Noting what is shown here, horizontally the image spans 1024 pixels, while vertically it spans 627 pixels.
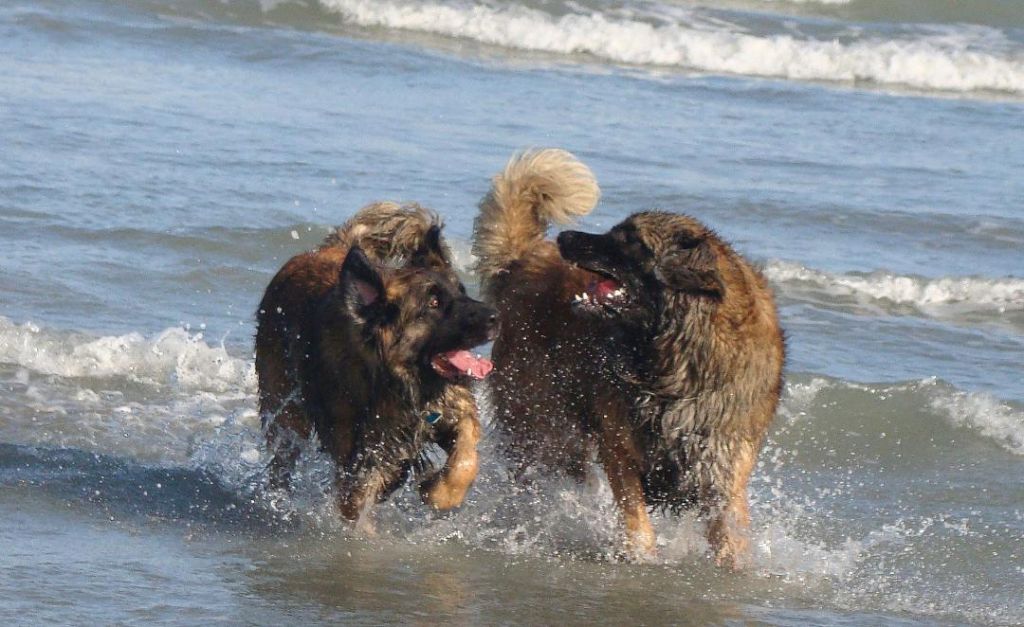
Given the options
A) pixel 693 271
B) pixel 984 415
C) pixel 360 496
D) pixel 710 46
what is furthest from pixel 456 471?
pixel 710 46

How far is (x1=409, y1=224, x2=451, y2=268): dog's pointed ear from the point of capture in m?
6.22

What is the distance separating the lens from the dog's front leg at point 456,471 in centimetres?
614

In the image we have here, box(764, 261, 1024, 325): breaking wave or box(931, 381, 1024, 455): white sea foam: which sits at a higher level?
box(764, 261, 1024, 325): breaking wave

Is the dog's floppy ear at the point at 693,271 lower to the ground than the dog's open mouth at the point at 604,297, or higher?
higher

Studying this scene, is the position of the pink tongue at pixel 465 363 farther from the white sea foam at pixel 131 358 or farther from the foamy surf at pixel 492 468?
the white sea foam at pixel 131 358

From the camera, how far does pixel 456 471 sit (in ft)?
20.2

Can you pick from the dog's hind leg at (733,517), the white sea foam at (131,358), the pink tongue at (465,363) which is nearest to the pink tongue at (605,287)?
the pink tongue at (465,363)

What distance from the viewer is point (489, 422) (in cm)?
718

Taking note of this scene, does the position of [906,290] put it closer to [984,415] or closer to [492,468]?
[984,415]

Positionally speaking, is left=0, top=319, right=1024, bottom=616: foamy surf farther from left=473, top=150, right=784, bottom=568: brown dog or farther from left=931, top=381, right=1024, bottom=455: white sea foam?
left=473, top=150, right=784, bottom=568: brown dog

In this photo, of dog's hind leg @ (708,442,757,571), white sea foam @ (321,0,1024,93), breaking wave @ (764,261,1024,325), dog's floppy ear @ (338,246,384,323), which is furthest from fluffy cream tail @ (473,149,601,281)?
white sea foam @ (321,0,1024,93)

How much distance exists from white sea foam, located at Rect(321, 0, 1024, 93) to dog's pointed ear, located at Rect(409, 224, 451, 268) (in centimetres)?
1646

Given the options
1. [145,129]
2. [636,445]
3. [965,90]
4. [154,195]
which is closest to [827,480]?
[636,445]

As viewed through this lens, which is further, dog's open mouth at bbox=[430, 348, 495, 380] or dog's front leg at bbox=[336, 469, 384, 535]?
dog's front leg at bbox=[336, 469, 384, 535]
